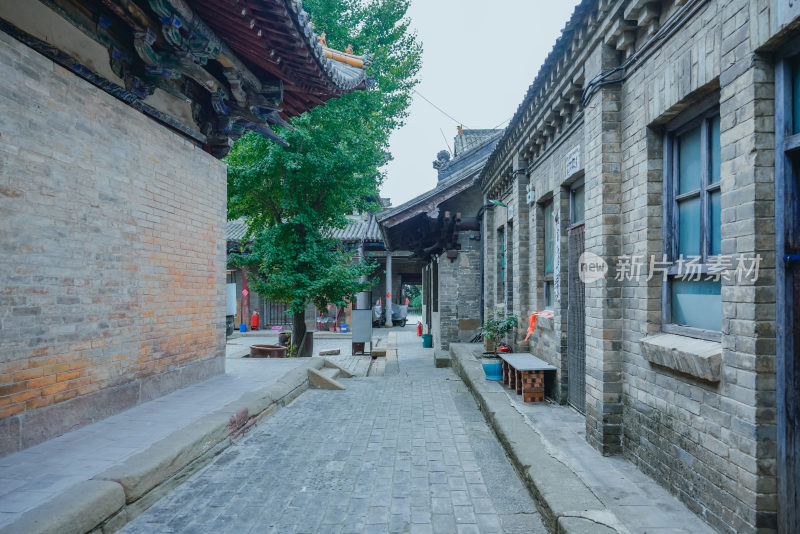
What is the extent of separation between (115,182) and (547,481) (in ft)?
15.5

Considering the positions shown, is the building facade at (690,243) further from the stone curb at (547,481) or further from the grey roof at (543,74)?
the stone curb at (547,481)

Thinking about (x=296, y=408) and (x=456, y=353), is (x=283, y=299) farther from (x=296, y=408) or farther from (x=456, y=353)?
(x=296, y=408)

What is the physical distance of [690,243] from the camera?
333 cm

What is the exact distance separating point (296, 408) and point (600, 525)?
15.3 ft

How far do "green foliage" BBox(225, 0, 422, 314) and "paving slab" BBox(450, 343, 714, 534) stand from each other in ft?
21.2

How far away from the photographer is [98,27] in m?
4.62

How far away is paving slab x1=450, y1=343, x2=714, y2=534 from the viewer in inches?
111

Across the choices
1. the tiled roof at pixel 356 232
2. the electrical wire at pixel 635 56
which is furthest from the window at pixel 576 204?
the tiled roof at pixel 356 232

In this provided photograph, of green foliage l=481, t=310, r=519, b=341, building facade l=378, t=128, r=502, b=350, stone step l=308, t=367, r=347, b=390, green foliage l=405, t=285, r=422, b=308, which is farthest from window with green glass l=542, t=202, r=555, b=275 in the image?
green foliage l=405, t=285, r=422, b=308

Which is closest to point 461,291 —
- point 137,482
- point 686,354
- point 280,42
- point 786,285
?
point 280,42

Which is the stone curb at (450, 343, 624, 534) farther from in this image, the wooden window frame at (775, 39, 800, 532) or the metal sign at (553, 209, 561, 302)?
the metal sign at (553, 209, 561, 302)

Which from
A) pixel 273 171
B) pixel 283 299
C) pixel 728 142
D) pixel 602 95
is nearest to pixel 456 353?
pixel 283 299

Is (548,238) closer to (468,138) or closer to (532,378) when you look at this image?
(532,378)

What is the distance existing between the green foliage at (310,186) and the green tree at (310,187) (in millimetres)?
22
